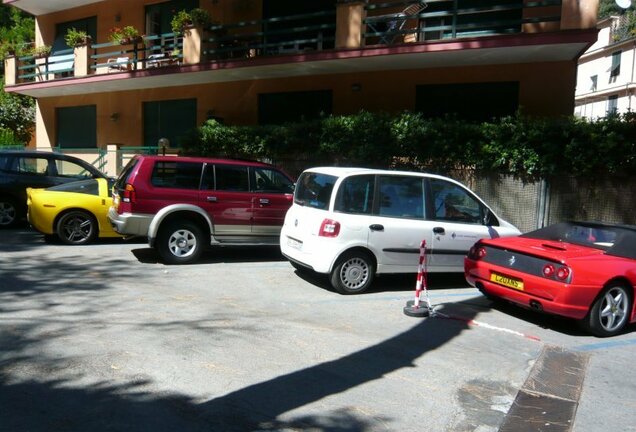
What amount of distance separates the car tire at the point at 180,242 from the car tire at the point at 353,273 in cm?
280

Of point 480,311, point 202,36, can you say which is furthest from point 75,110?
point 480,311

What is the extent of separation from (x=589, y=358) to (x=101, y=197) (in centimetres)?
851

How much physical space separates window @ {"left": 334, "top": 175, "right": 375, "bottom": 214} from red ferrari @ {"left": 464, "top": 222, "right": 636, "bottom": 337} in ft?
5.27

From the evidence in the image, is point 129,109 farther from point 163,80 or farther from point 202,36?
point 202,36

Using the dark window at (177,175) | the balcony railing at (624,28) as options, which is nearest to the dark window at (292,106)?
the dark window at (177,175)

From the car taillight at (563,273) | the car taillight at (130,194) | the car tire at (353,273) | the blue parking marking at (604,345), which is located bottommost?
the blue parking marking at (604,345)

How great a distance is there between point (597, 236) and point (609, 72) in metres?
35.5

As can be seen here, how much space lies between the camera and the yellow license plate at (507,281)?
645 centimetres

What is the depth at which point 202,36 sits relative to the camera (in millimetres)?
15805

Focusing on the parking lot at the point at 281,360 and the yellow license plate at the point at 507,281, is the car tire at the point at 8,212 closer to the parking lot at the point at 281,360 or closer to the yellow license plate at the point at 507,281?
the parking lot at the point at 281,360

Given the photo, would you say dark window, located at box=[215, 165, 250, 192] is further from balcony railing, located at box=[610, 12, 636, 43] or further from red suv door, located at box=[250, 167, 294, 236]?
balcony railing, located at box=[610, 12, 636, 43]

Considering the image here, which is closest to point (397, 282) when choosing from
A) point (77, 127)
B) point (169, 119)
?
point (169, 119)

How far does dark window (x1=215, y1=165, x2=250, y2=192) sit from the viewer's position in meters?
9.45

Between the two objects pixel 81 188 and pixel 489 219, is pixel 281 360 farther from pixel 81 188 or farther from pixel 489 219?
pixel 81 188
